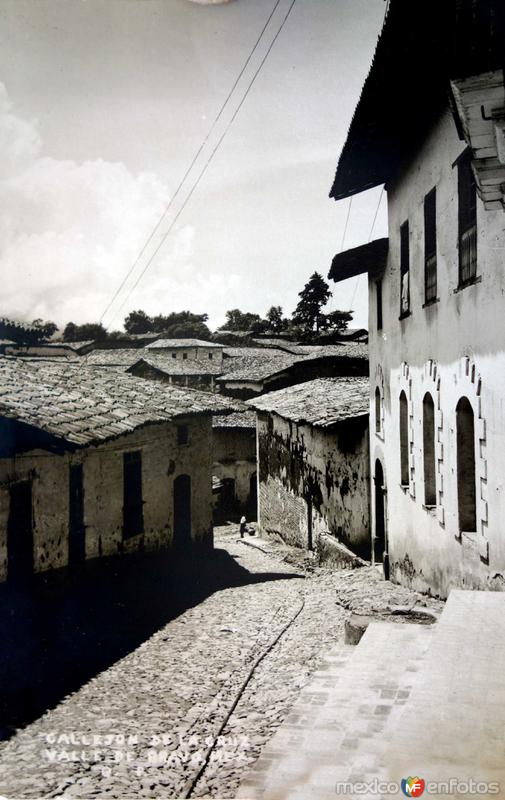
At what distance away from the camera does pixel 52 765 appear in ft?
15.5

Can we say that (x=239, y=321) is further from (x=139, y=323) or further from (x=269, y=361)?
(x=269, y=361)

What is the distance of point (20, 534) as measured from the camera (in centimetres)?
860

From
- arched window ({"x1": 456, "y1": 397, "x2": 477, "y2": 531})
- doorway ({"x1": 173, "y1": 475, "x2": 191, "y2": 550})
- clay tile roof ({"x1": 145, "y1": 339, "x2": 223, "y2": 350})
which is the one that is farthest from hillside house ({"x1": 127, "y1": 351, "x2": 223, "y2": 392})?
arched window ({"x1": 456, "y1": 397, "x2": 477, "y2": 531})

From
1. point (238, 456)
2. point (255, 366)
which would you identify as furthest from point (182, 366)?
point (238, 456)

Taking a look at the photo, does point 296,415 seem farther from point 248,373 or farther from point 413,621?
point 248,373

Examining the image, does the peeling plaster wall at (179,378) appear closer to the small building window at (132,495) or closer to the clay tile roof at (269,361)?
the clay tile roof at (269,361)

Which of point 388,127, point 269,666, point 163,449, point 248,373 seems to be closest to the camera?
point 269,666

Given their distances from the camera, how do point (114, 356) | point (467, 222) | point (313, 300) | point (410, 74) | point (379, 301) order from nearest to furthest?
point (467, 222) → point (410, 74) → point (379, 301) → point (313, 300) → point (114, 356)

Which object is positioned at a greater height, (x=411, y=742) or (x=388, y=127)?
(x=388, y=127)

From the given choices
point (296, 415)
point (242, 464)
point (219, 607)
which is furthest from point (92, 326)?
point (219, 607)

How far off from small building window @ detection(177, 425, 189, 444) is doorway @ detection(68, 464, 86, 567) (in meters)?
4.06

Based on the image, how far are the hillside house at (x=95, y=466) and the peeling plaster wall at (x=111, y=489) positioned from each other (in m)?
0.02

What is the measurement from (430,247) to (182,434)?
7.71 metres

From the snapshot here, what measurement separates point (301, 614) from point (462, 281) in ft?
16.2
